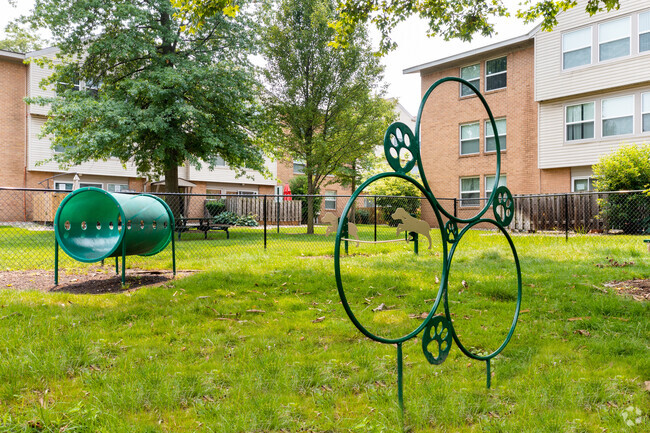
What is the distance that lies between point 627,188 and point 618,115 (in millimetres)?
4883

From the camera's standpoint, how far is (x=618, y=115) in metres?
17.4

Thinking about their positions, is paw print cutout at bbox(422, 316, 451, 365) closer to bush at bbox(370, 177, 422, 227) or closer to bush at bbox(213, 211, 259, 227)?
bush at bbox(370, 177, 422, 227)

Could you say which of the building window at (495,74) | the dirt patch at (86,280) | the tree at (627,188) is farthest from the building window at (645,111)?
the dirt patch at (86,280)

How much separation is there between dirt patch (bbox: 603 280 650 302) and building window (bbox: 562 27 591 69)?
15.5m

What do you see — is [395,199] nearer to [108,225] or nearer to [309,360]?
[108,225]

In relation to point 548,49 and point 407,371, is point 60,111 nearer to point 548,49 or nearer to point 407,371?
point 407,371

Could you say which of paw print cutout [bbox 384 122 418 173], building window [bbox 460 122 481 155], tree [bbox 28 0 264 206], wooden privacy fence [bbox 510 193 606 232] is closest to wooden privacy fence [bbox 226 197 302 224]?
tree [bbox 28 0 264 206]

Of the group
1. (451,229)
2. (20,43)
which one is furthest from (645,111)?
(20,43)

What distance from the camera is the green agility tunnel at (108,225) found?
6109mm

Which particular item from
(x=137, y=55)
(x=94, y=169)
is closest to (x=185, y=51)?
(x=137, y=55)

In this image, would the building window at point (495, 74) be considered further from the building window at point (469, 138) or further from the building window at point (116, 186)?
the building window at point (116, 186)

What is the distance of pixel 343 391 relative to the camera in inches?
114

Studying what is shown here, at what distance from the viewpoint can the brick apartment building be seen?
17047 millimetres

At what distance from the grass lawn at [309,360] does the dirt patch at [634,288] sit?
0.18 meters
